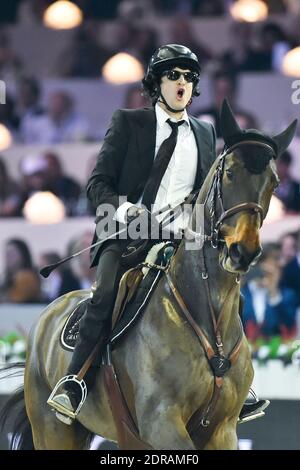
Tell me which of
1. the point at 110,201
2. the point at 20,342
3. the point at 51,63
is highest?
the point at 51,63

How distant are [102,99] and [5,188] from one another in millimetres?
1529

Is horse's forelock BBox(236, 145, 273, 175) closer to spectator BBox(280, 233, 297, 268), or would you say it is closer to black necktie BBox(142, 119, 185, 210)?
black necktie BBox(142, 119, 185, 210)

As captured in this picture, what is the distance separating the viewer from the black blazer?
249 inches

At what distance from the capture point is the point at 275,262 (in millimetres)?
10867

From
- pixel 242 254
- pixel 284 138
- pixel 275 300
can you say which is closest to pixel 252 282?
pixel 275 300

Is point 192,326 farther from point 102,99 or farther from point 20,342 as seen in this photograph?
point 102,99

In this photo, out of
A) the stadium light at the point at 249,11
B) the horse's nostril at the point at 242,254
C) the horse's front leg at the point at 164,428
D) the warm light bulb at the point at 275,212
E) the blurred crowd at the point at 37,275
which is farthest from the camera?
the stadium light at the point at 249,11

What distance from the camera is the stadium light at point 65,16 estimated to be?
13.9 meters

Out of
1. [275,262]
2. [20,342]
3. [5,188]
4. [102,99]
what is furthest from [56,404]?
[102,99]

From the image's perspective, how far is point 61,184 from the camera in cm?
1234

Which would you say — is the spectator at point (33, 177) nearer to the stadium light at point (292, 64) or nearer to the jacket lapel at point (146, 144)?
the stadium light at point (292, 64)

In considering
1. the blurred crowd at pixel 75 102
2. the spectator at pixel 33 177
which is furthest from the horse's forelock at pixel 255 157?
the spectator at pixel 33 177

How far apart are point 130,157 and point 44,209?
584 cm

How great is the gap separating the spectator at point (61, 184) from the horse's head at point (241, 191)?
663 centimetres
